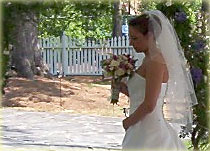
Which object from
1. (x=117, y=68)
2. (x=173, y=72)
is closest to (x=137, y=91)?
(x=117, y=68)

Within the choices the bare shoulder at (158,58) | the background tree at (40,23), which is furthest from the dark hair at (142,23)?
the background tree at (40,23)

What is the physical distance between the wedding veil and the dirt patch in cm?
565

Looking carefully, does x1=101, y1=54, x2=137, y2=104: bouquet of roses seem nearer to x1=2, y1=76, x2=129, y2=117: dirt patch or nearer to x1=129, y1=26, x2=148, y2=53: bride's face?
x1=129, y1=26, x2=148, y2=53: bride's face

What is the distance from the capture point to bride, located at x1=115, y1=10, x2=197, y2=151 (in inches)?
125

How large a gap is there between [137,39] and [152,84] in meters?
0.27

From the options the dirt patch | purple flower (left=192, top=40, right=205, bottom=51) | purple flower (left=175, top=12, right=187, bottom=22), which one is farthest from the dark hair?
the dirt patch

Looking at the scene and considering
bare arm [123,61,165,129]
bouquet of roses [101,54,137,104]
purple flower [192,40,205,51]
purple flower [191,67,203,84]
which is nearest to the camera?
bare arm [123,61,165,129]

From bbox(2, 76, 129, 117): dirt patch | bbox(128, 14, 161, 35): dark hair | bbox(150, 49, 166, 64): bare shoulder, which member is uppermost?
bbox(128, 14, 161, 35): dark hair

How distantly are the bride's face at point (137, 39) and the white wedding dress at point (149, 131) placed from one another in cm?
21

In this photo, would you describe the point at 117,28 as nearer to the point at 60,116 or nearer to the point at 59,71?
the point at 59,71

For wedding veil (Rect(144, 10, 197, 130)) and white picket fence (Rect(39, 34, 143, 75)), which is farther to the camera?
white picket fence (Rect(39, 34, 143, 75))

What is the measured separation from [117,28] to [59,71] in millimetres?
2554

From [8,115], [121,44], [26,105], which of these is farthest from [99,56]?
[8,115]

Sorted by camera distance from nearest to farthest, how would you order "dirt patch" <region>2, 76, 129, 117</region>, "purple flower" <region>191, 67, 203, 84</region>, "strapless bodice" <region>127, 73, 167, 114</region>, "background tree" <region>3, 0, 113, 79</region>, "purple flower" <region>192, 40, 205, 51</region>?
"strapless bodice" <region>127, 73, 167, 114</region> → "background tree" <region>3, 0, 113, 79</region> → "purple flower" <region>191, 67, 203, 84</region> → "purple flower" <region>192, 40, 205, 51</region> → "dirt patch" <region>2, 76, 129, 117</region>
